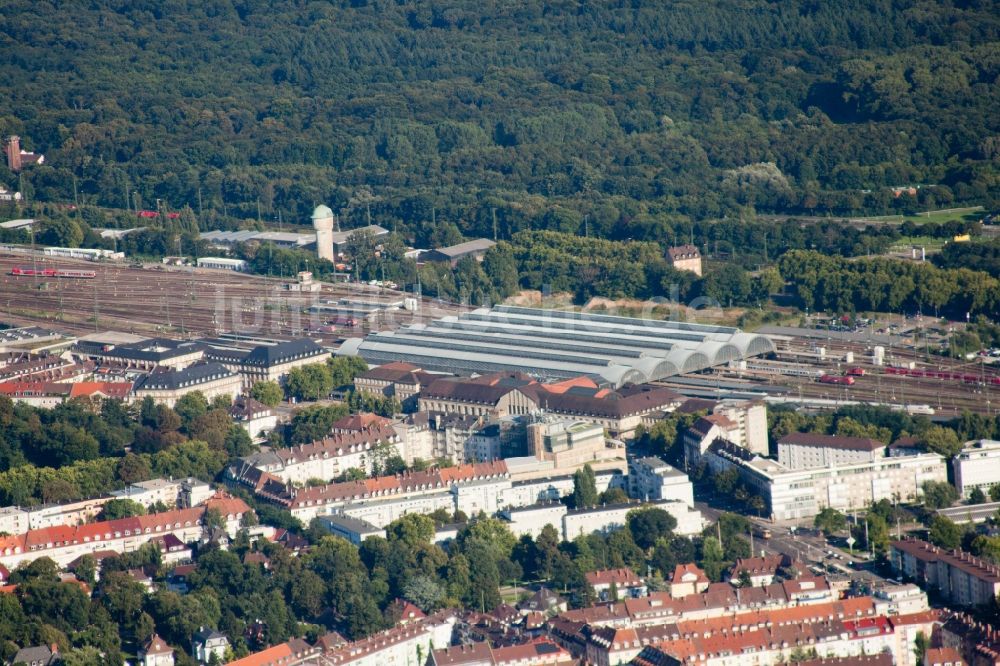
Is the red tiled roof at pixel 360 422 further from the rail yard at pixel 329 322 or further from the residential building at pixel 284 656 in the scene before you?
the residential building at pixel 284 656

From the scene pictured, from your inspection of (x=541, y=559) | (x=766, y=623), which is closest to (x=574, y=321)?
(x=541, y=559)

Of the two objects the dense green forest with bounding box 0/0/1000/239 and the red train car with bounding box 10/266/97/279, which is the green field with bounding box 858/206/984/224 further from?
the red train car with bounding box 10/266/97/279

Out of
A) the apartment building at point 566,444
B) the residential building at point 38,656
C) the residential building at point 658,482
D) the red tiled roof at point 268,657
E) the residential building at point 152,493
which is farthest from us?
the apartment building at point 566,444

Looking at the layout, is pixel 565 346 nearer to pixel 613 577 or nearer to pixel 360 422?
Result: pixel 360 422

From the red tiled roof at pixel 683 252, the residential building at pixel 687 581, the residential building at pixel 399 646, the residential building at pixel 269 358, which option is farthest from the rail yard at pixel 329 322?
the residential building at pixel 399 646

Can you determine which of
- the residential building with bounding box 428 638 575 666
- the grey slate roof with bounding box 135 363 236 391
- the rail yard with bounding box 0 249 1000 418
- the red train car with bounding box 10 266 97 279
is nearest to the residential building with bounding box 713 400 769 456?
the rail yard with bounding box 0 249 1000 418

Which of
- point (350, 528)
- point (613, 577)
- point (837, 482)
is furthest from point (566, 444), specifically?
point (613, 577)
